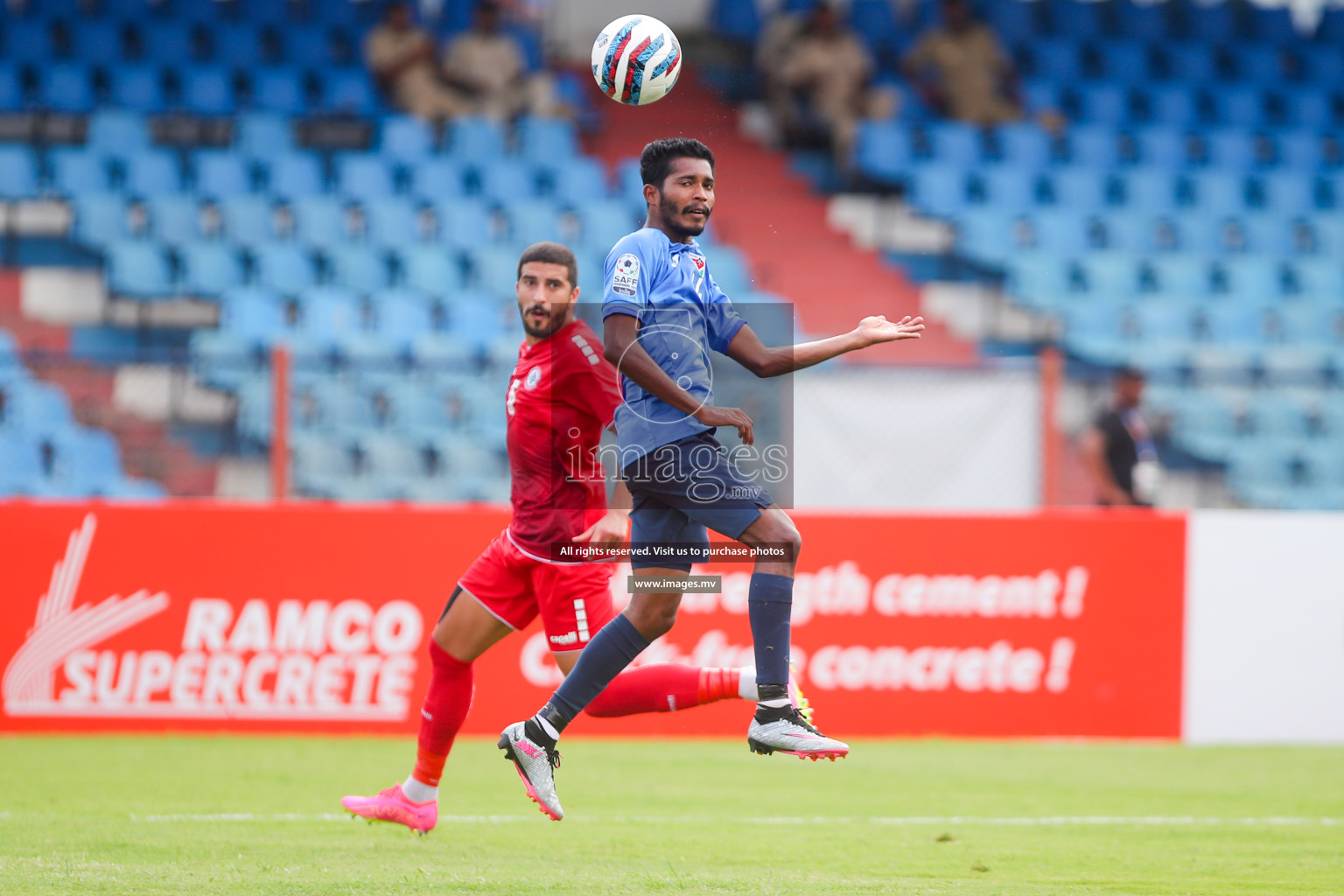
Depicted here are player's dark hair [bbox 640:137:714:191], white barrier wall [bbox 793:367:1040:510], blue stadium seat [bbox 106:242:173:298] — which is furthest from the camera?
blue stadium seat [bbox 106:242:173:298]

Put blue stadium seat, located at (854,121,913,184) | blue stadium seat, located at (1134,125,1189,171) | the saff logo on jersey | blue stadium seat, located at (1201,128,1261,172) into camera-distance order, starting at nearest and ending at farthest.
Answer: the saff logo on jersey, blue stadium seat, located at (854,121,913,184), blue stadium seat, located at (1134,125,1189,171), blue stadium seat, located at (1201,128,1261,172)

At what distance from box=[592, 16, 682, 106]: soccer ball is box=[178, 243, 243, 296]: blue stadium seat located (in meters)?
7.80

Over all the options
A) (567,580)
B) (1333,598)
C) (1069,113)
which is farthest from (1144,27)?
(567,580)

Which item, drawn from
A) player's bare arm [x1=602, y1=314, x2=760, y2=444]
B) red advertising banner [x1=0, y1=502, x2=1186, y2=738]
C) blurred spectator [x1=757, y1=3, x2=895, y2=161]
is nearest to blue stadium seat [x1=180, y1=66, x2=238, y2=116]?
blurred spectator [x1=757, y1=3, x2=895, y2=161]

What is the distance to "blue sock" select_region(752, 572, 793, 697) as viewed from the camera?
490 cm

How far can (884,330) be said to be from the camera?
15.6ft

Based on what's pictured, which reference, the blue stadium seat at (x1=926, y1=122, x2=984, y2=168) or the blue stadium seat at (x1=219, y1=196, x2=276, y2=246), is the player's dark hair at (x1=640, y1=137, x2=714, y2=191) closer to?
the blue stadium seat at (x1=219, y1=196, x2=276, y2=246)

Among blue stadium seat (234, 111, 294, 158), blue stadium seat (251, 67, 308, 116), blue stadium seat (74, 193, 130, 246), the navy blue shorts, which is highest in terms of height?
blue stadium seat (251, 67, 308, 116)

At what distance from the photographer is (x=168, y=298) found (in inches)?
472

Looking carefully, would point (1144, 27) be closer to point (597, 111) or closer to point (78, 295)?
point (597, 111)

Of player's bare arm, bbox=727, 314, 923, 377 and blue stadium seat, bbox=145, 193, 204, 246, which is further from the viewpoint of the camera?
blue stadium seat, bbox=145, 193, 204, 246

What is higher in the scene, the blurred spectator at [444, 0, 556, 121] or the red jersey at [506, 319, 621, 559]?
the blurred spectator at [444, 0, 556, 121]

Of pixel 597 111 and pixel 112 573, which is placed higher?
pixel 597 111

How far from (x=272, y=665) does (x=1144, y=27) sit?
1381 cm
